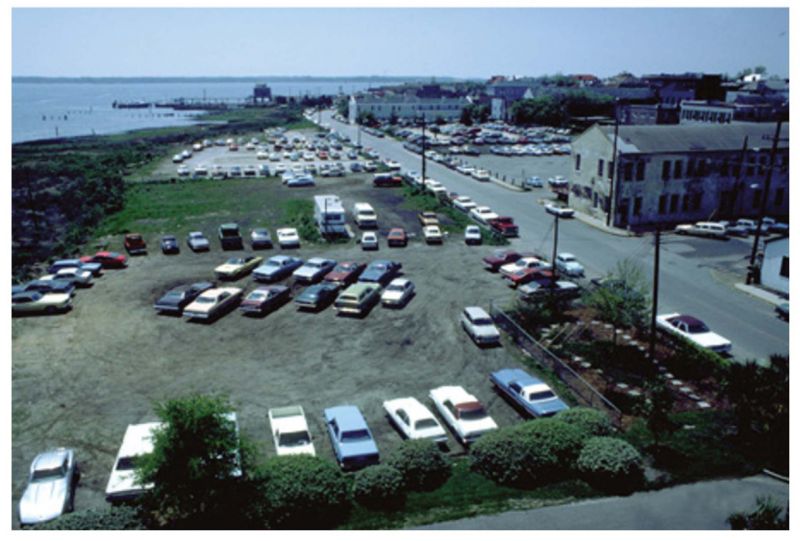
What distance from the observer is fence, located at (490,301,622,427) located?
2444 centimetres

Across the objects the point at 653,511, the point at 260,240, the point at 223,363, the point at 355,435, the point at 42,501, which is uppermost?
the point at 260,240

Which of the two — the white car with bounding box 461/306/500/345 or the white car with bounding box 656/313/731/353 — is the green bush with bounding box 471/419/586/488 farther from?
the white car with bounding box 656/313/731/353

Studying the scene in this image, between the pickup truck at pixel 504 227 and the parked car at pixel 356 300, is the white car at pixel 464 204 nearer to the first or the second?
the pickup truck at pixel 504 227

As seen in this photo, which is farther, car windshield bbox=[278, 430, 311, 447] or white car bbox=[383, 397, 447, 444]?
white car bbox=[383, 397, 447, 444]

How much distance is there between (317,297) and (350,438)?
587 inches

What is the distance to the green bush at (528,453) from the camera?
20.0 m

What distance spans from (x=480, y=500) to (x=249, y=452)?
696cm

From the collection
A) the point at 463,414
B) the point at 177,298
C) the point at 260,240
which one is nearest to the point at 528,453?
the point at 463,414

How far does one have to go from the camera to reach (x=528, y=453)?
2023cm

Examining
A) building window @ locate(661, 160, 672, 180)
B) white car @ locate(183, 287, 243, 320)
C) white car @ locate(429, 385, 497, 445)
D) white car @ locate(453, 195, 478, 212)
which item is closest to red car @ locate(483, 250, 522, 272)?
white car @ locate(453, 195, 478, 212)

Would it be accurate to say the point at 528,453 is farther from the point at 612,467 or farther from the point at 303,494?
the point at 303,494

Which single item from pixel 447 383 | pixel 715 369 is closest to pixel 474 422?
pixel 447 383

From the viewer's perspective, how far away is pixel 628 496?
19.2 m

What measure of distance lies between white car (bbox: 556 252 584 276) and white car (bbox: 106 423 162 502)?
28.0 meters
